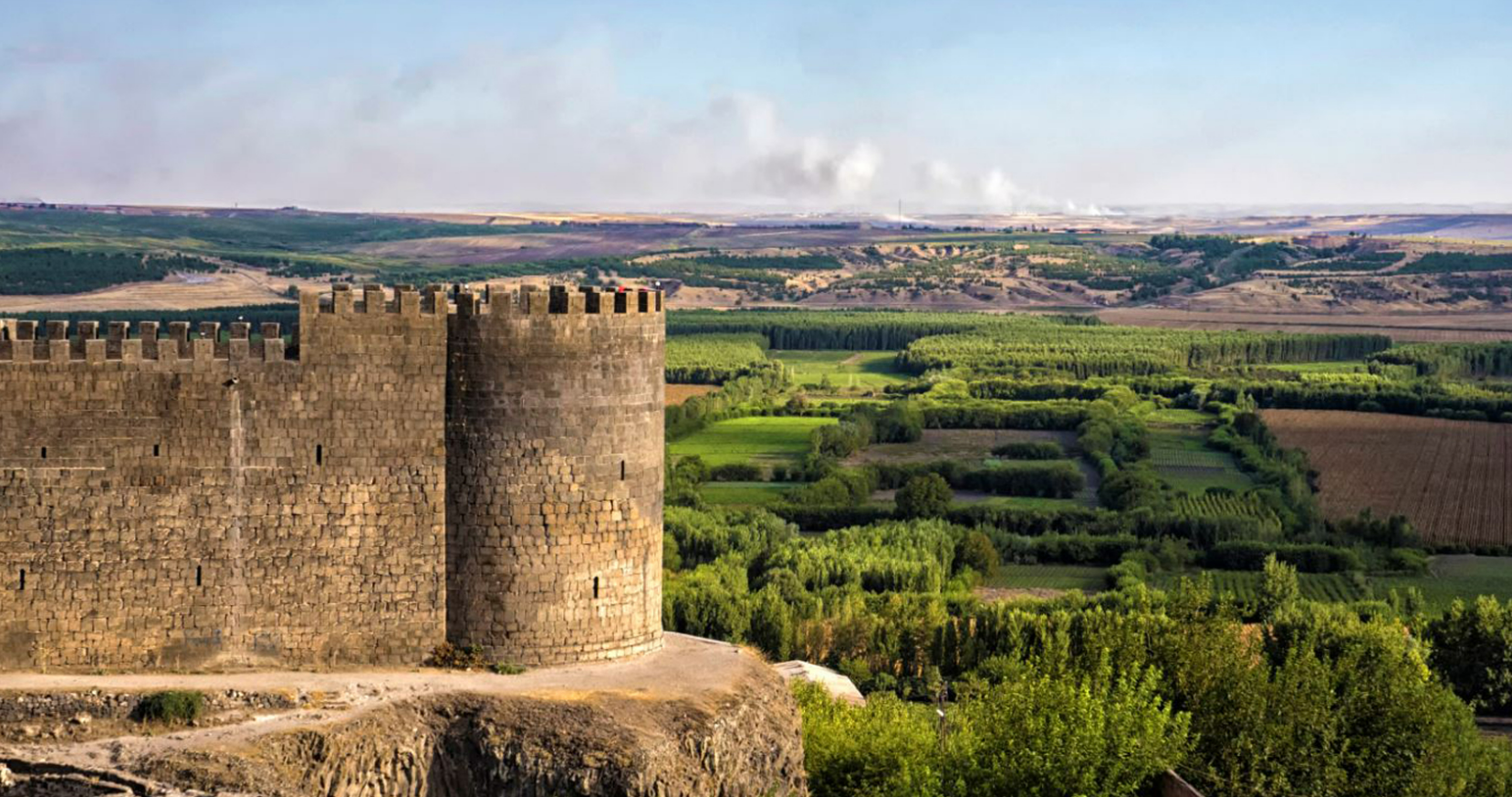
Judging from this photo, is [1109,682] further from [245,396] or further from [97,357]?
[97,357]

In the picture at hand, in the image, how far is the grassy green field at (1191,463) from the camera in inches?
3649

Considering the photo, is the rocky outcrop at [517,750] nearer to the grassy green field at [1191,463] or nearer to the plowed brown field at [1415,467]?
the plowed brown field at [1415,467]

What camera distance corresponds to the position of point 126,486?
2594 centimetres

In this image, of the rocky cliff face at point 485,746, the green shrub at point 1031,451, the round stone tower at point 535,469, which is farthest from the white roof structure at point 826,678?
the green shrub at point 1031,451

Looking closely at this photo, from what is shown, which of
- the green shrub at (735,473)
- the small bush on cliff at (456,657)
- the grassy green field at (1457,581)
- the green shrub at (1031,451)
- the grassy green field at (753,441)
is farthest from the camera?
the green shrub at (1031,451)

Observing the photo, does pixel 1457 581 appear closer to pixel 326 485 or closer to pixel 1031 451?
pixel 1031 451

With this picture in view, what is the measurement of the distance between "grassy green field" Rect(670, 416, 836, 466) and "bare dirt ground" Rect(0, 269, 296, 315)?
41.0 m

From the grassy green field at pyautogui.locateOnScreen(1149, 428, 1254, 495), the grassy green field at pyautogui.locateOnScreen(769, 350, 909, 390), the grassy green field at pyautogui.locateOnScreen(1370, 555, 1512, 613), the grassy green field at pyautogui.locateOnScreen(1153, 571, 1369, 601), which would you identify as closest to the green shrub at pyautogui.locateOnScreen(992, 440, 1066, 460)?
the grassy green field at pyautogui.locateOnScreen(1149, 428, 1254, 495)

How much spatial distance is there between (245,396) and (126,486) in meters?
1.89

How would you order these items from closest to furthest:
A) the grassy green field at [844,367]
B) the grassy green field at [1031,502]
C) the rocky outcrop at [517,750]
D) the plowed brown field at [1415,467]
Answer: the rocky outcrop at [517,750]
the plowed brown field at [1415,467]
the grassy green field at [1031,502]
the grassy green field at [844,367]

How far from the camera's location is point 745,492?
89.6 meters

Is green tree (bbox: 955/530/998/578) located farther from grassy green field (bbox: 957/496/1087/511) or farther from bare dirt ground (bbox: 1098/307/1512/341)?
bare dirt ground (bbox: 1098/307/1512/341)

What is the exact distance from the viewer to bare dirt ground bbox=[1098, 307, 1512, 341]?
551 feet

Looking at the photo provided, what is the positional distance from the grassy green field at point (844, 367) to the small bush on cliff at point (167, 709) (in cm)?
11247
